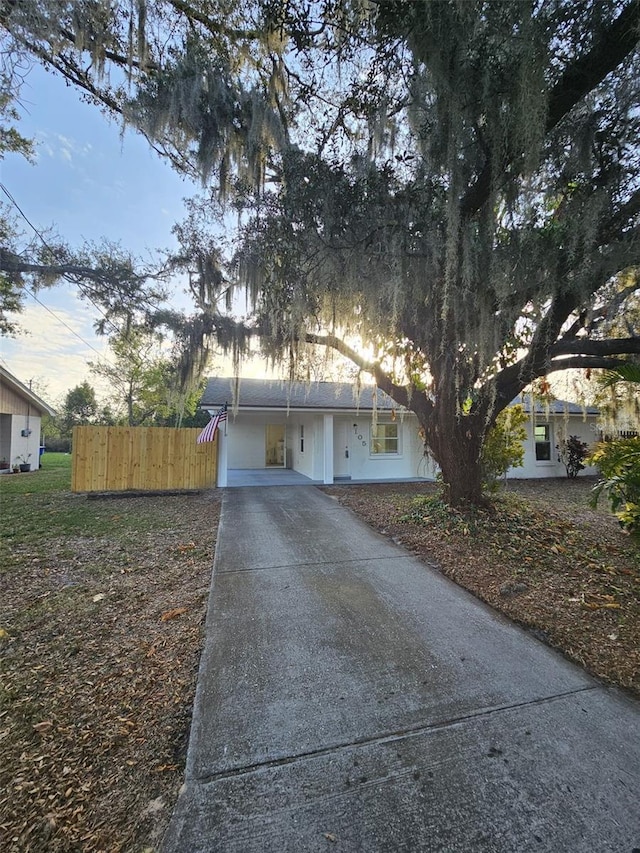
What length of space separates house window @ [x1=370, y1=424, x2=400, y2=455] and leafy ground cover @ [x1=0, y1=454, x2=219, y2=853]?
8356 mm

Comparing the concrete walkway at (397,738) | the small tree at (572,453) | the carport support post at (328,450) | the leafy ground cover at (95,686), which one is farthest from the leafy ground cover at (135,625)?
the small tree at (572,453)

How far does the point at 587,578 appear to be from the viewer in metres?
4.04

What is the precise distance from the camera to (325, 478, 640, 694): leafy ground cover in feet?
9.27

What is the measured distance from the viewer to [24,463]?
616 inches

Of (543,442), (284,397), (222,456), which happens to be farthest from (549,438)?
(222,456)

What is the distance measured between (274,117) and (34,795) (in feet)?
19.8

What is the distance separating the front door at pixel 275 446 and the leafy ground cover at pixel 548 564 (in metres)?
8.96

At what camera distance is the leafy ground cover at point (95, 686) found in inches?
59.9

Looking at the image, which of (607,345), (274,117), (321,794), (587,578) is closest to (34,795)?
(321,794)

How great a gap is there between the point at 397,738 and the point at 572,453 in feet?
45.2

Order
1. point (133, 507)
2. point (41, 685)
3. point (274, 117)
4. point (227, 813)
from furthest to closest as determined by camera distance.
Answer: point (133, 507)
point (274, 117)
point (41, 685)
point (227, 813)

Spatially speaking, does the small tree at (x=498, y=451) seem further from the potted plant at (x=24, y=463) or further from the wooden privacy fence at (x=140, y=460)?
the potted plant at (x=24, y=463)

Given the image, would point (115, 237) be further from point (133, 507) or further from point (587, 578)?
point (587, 578)

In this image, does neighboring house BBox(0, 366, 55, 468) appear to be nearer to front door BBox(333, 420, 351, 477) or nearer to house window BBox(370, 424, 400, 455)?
front door BBox(333, 420, 351, 477)
